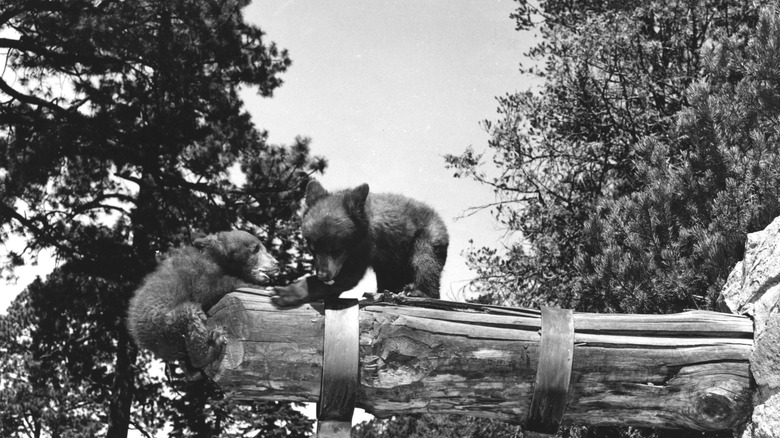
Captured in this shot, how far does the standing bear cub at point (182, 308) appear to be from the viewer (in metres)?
3.31

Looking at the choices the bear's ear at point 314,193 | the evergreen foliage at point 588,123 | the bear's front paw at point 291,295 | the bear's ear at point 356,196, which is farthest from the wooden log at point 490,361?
the evergreen foliage at point 588,123

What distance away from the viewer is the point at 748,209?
18.3 ft

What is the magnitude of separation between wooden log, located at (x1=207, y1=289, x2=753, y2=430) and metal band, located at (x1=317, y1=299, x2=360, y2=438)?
6 centimetres

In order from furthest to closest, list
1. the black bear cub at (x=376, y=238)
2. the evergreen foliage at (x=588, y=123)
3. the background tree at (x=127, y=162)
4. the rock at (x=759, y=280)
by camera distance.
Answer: the background tree at (x=127, y=162) → the evergreen foliage at (x=588, y=123) → the black bear cub at (x=376, y=238) → the rock at (x=759, y=280)

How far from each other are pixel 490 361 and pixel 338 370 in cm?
71

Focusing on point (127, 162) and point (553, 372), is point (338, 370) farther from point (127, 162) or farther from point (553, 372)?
point (127, 162)

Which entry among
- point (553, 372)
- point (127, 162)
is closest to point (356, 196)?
point (553, 372)

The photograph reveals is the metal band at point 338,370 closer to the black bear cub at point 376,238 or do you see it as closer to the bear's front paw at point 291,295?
the bear's front paw at point 291,295

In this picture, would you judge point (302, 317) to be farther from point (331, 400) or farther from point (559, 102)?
point (559, 102)

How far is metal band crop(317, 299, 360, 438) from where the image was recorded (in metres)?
3.37

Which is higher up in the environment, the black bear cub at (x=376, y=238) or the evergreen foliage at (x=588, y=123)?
the evergreen foliage at (x=588, y=123)

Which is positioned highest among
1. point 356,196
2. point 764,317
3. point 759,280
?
point 356,196

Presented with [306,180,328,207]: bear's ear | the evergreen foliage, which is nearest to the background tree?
the evergreen foliage

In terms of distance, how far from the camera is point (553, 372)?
355 cm
